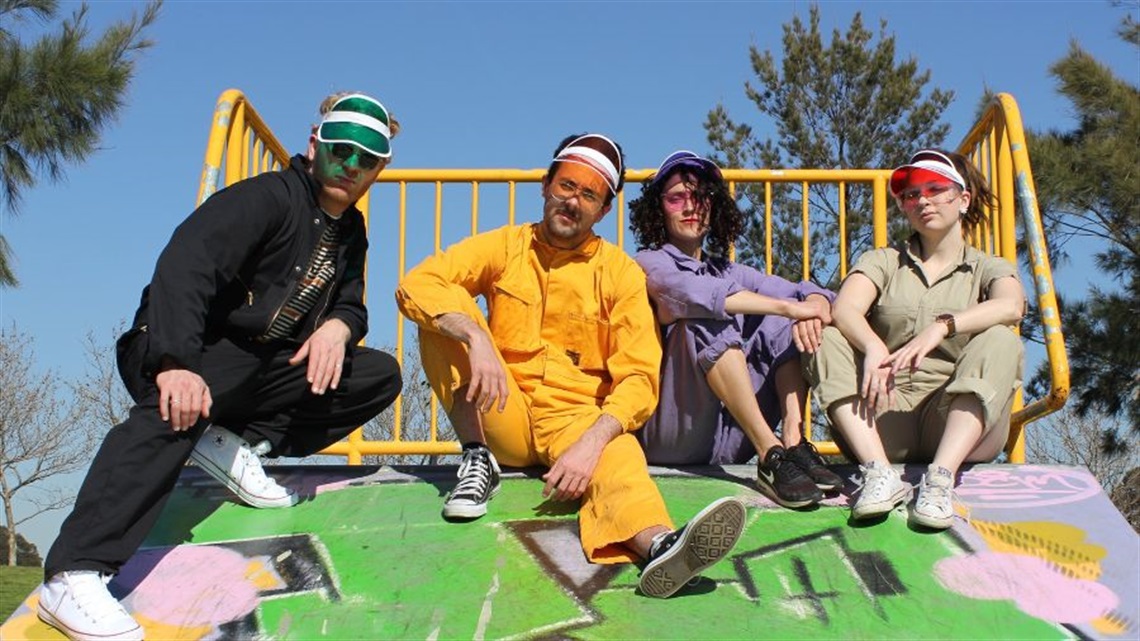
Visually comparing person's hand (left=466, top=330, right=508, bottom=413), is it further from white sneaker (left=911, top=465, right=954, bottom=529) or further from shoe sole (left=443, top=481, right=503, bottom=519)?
white sneaker (left=911, top=465, right=954, bottom=529)

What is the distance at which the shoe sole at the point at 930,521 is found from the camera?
141 inches

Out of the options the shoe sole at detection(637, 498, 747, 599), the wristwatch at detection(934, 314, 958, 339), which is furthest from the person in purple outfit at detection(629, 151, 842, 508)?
the shoe sole at detection(637, 498, 747, 599)

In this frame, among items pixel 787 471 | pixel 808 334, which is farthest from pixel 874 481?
pixel 808 334

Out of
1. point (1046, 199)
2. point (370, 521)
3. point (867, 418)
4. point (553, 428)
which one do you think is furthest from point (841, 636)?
point (1046, 199)

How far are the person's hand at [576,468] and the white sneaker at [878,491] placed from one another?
2.67 ft

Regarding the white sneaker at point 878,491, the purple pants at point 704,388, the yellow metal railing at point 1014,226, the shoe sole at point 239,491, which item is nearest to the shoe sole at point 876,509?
the white sneaker at point 878,491

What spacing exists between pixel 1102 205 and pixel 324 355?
14.3 m

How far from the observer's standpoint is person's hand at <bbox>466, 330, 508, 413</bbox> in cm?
352

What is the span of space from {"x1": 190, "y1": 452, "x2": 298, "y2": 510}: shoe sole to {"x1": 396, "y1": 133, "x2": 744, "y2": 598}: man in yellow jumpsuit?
0.56 m

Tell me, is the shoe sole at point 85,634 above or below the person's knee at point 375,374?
below

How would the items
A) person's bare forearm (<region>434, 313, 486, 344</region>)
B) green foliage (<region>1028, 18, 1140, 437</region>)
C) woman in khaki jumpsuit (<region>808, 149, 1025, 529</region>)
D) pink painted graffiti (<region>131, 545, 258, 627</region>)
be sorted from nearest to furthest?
Result: 1. pink painted graffiti (<region>131, 545, 258, 627</region>)
2. person's bare forearm (<region>434, 313, 486, 344</region>)
3. woman in khaki jumpsuit (<region>808, 149, 1025, 529</region>)
4. green foliage (<region>1028, 18, 1140, 437</region>)

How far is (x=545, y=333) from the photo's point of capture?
13.3 feet

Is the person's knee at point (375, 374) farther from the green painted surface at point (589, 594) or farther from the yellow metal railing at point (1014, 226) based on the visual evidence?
the yellow metal railing at point (1014, 226)

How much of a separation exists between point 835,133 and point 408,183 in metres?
17.6
